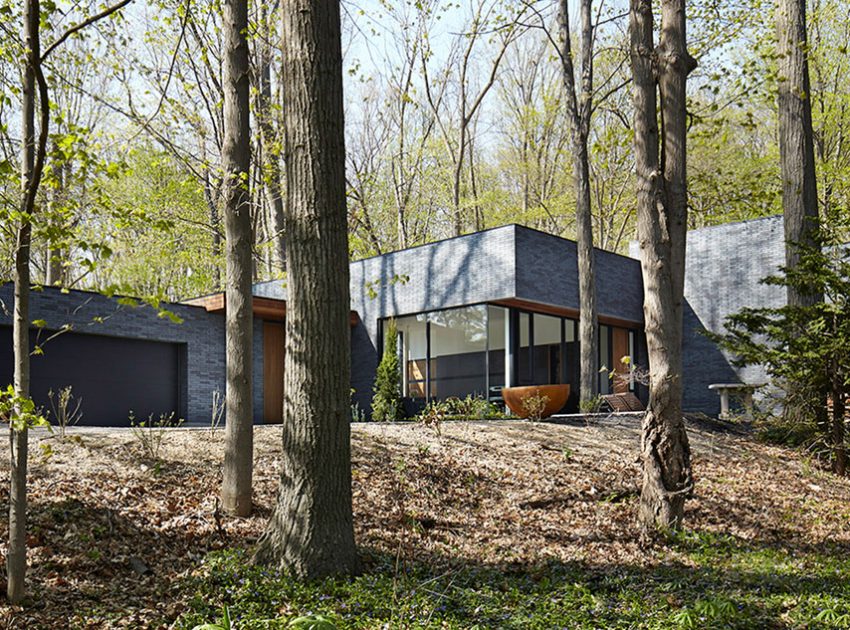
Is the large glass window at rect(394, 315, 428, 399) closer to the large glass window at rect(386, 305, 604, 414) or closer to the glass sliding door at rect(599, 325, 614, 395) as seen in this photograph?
the large glass window at rect(386, 305, 604, 414)

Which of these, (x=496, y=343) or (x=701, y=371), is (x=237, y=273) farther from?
(x=701, y=371)

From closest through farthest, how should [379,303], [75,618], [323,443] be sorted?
[75,618] → [323,443] → [379,303]

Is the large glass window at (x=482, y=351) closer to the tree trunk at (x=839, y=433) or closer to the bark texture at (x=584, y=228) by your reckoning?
the bark texture at (x=584, y=228)

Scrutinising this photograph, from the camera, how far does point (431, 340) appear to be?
54.1 feet

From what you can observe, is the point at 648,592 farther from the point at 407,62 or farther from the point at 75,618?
the point at 407,62

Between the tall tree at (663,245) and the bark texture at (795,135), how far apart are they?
15.7 ft

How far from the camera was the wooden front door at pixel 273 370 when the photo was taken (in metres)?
17.3

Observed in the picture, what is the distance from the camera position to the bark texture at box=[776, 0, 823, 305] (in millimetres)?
11016

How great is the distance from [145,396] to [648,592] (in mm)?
12909

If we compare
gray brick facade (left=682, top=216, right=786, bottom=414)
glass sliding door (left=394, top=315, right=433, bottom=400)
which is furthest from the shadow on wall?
glass sliding door (left=394, top=315, right=433, bottom=400)

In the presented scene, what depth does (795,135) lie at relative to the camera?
1124cm

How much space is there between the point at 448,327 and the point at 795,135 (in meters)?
7.51

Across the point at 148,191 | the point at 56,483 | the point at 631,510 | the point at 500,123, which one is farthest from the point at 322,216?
the point at 500,123

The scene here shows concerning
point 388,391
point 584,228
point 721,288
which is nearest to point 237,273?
point 584,228
